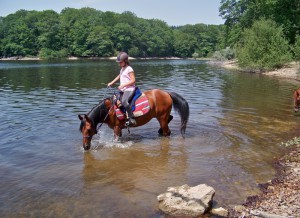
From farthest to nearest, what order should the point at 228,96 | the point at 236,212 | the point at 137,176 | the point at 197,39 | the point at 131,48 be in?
the point at 197,39
the point at 131,48
the point at 228,96
the point at 137,176
the point at 236,212

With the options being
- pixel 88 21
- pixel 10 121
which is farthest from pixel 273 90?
pixel 88 21

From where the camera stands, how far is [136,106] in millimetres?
10641

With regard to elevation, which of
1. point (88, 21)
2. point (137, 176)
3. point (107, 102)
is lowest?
point (137, 176)

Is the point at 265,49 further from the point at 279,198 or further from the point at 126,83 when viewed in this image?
the point at 279,198

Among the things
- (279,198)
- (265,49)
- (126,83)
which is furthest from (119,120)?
(265,49)

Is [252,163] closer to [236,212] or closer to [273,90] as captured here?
[236,212]

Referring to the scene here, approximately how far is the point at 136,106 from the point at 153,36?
156232mm

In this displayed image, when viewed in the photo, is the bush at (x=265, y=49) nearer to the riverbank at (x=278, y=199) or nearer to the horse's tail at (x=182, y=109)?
the horse's tail at (x=182, y=109)

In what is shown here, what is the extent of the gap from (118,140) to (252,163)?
14.8 ft

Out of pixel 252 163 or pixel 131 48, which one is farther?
pixel 131 48

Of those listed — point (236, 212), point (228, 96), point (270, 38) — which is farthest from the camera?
point (270, 38)

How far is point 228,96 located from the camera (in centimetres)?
2250

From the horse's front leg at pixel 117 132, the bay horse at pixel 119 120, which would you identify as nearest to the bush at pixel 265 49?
the bay horse at pixel 119 120

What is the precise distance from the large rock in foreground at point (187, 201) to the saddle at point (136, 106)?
175 inches
